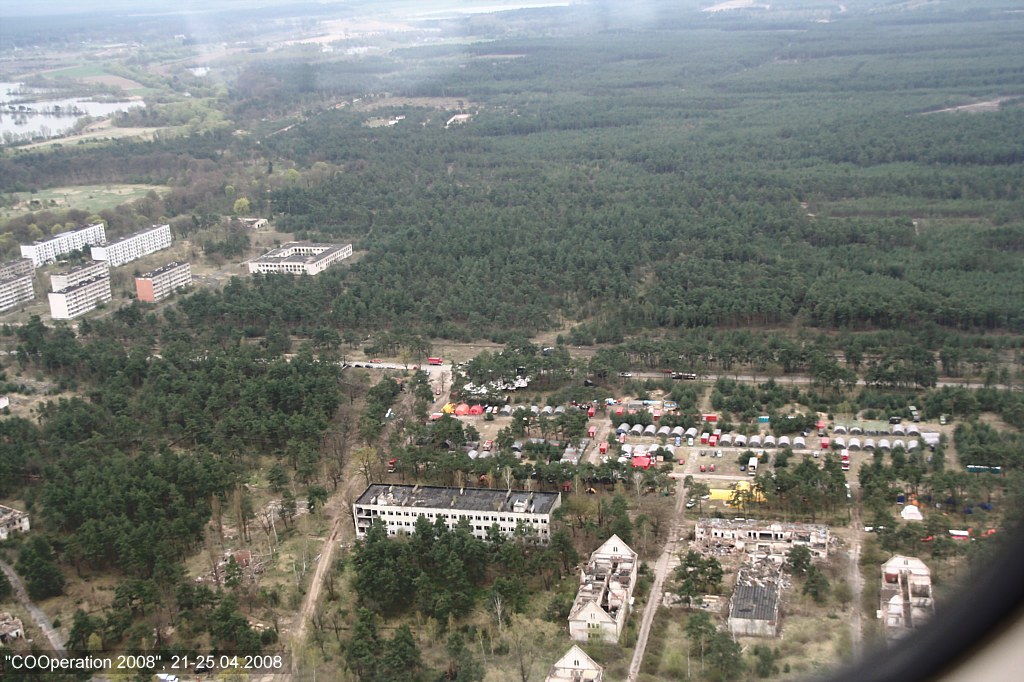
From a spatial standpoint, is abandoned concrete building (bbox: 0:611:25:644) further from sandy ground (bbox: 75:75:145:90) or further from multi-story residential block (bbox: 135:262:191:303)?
sandy ground (bbox: 75:75:145:90)

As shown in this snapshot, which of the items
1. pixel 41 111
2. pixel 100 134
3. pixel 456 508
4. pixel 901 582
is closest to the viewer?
pixel 901 582

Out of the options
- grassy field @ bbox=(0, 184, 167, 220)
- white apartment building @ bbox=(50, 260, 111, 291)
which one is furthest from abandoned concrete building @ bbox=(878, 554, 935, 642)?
Result: grassy field @ bbox=(0, 184, 167, 220)

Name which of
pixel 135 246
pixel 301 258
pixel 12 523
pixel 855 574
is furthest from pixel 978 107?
pixel 12 523

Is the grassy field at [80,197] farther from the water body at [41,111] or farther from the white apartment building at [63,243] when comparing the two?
the water body at [41,111]

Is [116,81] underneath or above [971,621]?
underneath

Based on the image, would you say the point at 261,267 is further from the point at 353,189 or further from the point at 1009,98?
the point at 1009,98

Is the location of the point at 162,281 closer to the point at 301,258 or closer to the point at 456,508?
the point at 301,258
